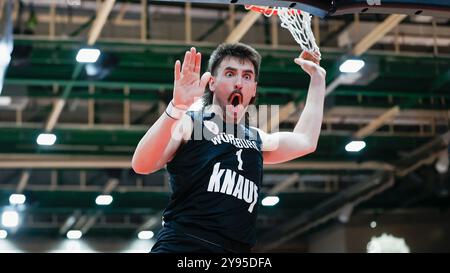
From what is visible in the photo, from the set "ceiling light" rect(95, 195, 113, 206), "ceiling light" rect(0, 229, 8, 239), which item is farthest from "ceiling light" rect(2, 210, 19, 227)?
"ceiling light" rect(95, 195, 113, 206)

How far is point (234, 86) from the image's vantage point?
2.89 metres

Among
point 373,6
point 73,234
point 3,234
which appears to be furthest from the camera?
point 73,234

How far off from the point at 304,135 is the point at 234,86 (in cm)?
38

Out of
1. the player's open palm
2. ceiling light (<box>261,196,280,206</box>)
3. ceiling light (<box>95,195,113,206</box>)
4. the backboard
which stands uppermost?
ceiling light (<box>261,196,280,206</box>)

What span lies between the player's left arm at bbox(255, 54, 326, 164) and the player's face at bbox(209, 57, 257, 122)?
190 millimetres

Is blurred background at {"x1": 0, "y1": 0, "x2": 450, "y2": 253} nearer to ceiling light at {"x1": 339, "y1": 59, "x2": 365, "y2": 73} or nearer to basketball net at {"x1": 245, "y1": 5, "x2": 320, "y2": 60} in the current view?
ceiling light at {"x1": 339, "y1": 59, "x2": 365, "y2": 73}

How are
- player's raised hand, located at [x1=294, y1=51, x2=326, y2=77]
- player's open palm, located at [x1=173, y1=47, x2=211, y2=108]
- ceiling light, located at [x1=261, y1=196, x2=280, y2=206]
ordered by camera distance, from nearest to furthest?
player's open palm, located at [x1=173, y1=47, x2=211, y2=108], player's raised hand, located at [x1=294, y1=51, x2=326, y2=77], ceiling light, located at [x1=261, y1=196, x2=280, y2=206]

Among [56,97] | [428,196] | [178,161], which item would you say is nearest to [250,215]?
[178,161]

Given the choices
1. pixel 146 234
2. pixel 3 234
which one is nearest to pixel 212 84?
pixel 3 234

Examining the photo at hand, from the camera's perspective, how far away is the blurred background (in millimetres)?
9641

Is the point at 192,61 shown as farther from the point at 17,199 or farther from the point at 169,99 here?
the point at 17,199

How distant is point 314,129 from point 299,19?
96 cm
